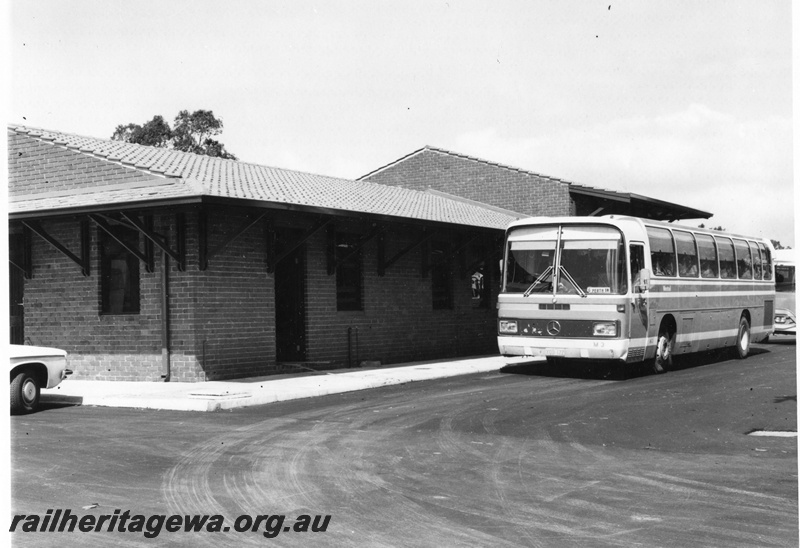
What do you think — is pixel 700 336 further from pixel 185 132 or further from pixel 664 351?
pixel 185 132

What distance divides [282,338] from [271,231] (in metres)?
2.52

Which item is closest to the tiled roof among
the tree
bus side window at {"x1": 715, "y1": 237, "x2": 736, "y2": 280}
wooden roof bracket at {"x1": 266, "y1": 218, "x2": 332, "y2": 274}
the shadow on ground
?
wooden roof bracket at {"x1": 266, "y1": 218, "x2": 332, "y2": 274}

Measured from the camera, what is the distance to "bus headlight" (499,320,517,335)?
17.1 metres

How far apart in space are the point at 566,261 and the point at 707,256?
15.9 ft

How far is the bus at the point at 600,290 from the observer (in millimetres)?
16188

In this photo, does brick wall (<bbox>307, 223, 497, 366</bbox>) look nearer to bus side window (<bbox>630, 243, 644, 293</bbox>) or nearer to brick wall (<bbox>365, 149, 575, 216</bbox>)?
brick wall (<bbox>365, 149, 575, 216</bbox>)

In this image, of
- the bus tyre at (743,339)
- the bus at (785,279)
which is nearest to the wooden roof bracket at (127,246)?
the bus tyre at (743,339)

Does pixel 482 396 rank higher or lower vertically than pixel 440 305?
lower

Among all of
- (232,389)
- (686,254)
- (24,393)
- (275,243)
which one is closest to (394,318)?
(275,243)

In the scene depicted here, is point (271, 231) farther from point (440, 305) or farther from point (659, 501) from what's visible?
point (659, 501)

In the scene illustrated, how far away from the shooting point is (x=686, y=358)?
21828mm

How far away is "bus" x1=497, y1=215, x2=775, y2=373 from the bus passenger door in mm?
18

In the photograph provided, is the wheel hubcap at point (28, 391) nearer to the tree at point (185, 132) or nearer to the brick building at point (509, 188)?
the brick building at point (509, 188)

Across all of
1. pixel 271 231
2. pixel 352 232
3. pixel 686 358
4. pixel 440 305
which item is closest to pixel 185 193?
pixel 271 231
